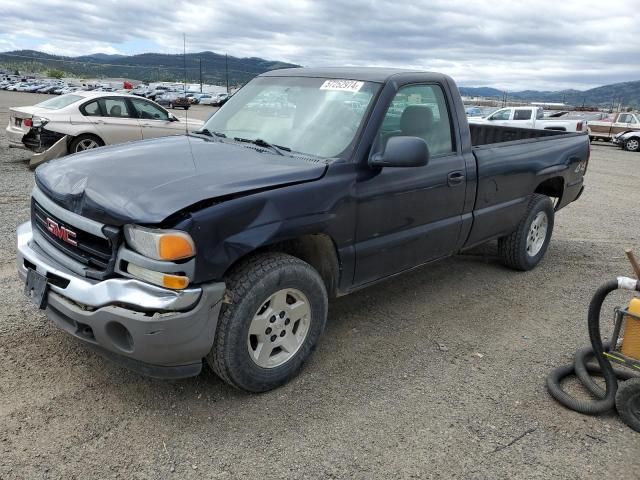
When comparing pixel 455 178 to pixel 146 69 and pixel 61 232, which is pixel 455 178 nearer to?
pixel 61 232

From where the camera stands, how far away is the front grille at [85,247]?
2769 mm

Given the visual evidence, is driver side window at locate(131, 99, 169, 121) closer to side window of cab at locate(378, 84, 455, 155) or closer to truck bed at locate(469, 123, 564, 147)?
truck bed at locate(469, 123, 564, 147)

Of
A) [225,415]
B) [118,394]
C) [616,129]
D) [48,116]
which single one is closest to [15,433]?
[118,394]

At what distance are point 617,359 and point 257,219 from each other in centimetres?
219

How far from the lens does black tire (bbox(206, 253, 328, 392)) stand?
2.83m

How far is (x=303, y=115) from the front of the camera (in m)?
3.78

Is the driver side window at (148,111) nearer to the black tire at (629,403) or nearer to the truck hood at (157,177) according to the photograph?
the truck hood at (157,177)

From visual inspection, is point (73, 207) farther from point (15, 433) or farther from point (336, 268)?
point (336, 268)

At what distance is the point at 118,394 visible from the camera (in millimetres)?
3076

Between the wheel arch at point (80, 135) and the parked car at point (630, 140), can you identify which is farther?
→ the parked car at point (630, 140)

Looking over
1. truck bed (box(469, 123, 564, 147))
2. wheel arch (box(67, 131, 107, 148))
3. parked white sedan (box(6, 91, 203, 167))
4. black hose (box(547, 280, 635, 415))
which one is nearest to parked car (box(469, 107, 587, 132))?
parked white sedan (box(6, 91, 203, 167))

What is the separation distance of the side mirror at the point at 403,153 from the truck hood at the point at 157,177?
39 cm

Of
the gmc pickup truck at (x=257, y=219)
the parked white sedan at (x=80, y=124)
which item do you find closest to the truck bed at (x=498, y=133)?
the gmc pickup truck at (x=257, y=219)

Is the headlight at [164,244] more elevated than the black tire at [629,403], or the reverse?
the headlight at [164,244]
